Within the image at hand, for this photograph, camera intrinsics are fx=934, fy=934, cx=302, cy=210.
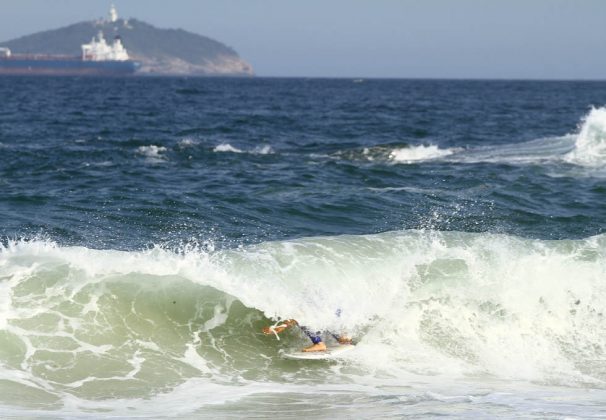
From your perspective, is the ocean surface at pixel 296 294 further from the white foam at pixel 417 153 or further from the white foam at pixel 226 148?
the white foam at pixel 226 148

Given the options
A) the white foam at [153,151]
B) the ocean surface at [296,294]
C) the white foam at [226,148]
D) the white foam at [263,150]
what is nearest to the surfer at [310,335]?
the ocean surface at [296,294]

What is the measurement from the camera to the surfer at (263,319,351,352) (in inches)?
491

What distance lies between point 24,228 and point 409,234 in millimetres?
7270

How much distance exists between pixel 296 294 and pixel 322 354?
5.88 ft

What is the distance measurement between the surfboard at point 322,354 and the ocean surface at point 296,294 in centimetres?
9

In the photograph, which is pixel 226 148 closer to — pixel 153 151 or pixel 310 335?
pixel 153 151

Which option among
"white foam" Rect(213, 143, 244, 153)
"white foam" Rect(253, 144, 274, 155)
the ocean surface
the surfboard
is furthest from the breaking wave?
"white foam" Rect(213, 143, 244, 153)

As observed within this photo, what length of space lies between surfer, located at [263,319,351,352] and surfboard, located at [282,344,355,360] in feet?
0.23

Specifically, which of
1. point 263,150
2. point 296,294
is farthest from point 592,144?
point 296,294

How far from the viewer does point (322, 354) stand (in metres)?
12.4

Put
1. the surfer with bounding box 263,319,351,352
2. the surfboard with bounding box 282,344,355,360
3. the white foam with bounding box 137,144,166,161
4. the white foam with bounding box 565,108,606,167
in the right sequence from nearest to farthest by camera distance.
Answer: the surfboard with bounding box 282,344,355,360
the surfer with bounding box 263,319,351,352
the white foam with bounding box 137,144,166,161
the white foam with bounding box 565,108,606,167

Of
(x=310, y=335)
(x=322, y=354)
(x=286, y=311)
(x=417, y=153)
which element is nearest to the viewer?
(x=322, y=354)

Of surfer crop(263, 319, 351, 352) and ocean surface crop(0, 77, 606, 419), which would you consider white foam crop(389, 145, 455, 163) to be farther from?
surfer crop(263, 319, 351, 352)

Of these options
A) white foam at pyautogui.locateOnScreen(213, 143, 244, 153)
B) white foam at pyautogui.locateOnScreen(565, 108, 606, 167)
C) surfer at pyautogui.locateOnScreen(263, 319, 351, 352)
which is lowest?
surfer at pyautogui.locateOnScreen(263, 319, 351, 352)
